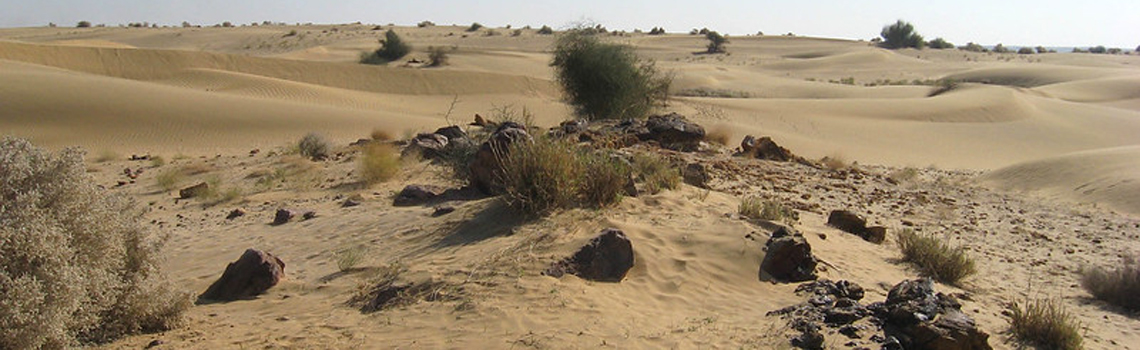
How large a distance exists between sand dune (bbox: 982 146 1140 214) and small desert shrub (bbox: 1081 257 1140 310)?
17.9 feet

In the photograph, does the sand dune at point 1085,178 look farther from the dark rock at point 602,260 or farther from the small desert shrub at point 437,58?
the small desert shrub at point 437,58

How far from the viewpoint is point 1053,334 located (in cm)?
559

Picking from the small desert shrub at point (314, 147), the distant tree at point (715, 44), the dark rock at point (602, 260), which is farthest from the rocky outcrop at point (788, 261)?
the distant tree at point (715, 44)

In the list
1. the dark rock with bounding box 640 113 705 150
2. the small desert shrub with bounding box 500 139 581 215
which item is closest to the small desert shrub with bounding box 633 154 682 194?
the small desert shrub with bounding box 500 139 581 215

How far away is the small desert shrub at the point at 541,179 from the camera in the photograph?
7.72 meters

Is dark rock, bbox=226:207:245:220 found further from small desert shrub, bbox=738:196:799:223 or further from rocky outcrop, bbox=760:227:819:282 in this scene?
rocky outcrop, bbox=760:227:819:282

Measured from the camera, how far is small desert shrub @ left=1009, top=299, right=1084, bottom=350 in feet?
18.1

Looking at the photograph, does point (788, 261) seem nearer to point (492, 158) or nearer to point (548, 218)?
point (548, 218)

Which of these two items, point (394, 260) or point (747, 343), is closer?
point (747, 343)

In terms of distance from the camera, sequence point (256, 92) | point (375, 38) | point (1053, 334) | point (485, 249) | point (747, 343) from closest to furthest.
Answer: point (747, 343)
point (1053, 334)
point (485, 249)
point (256, 92)
point (375, 38)

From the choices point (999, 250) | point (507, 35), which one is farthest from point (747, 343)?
point (507, 35)

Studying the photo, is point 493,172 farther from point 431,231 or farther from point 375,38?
point 375,38

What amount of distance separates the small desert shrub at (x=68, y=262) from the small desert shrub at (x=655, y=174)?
15.2ft

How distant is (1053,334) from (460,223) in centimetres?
489
